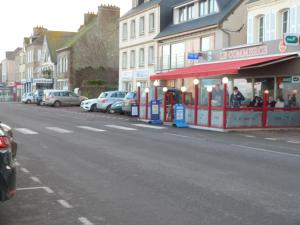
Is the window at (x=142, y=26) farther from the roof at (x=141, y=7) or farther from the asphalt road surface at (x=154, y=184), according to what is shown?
the asphalt road surface at (x=154, y=184)

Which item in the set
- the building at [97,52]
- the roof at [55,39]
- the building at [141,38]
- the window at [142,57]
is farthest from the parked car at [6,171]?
the roof at [55,39]

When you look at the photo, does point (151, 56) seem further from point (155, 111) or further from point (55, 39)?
point (55, 39)

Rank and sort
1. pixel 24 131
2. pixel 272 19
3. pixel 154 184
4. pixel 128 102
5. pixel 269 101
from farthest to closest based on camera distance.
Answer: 1. pixel 128 102
2. pixel 272 19
3. pixel 269 101
4. pixel 24 131
5. pixel 154 184

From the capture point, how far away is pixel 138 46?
46.0m

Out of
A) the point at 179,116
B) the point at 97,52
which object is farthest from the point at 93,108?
the point at 97,52

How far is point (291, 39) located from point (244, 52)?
14.8 ft

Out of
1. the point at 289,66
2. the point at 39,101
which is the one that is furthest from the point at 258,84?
the point at 39,101

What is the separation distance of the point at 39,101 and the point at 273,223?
51.2 metres

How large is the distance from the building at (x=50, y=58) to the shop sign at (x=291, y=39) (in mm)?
53116

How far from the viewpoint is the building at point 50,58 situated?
74688 mm

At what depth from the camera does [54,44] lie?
77.8 m

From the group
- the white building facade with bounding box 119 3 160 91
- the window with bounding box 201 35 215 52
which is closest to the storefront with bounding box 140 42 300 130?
the window with bounding box 201 35 215 52

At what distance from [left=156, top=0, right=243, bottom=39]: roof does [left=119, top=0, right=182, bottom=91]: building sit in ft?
8.62

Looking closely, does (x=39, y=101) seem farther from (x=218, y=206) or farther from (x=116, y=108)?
(x=218, y=206)
